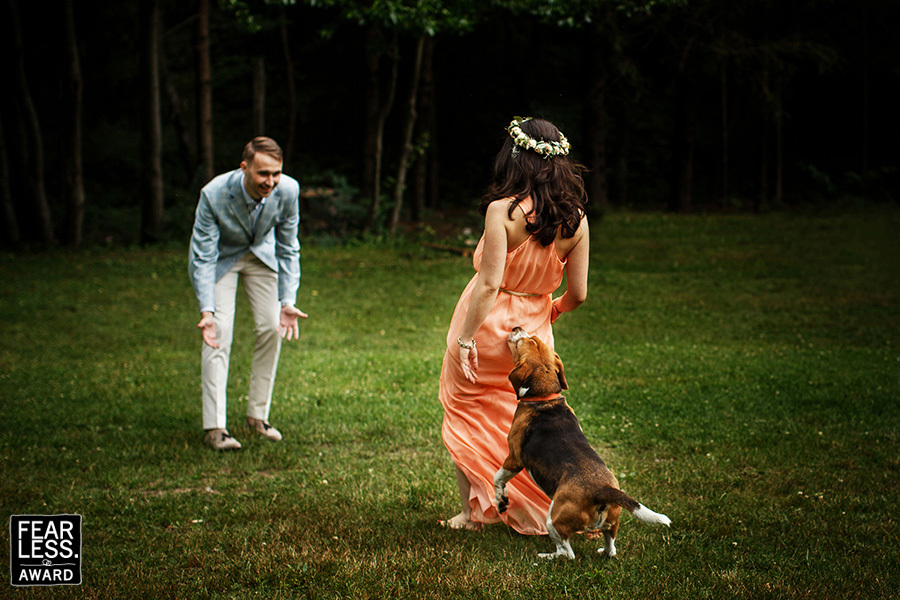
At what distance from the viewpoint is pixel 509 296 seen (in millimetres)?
4309

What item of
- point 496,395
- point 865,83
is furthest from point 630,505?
point 865,83

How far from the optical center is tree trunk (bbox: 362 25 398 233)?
19.6m

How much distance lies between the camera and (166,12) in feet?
89.9

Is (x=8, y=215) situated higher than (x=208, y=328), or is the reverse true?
(x=8, y=215)

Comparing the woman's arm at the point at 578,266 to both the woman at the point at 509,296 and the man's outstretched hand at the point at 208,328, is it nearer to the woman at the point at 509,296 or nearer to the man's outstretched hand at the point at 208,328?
the woman at the point at 509,296

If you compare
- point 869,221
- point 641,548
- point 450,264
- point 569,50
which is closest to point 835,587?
point 641,548

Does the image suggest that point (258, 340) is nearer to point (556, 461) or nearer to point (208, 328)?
point (208, 328)

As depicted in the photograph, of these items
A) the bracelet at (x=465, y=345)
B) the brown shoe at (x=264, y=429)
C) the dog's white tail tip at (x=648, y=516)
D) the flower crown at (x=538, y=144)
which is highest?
the flower crown at (x=538, y=144)

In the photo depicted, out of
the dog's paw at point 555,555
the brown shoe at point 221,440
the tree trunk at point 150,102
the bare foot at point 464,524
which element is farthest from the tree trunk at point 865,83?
the dog's paw at point 555,555

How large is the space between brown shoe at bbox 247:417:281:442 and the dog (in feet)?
9.26

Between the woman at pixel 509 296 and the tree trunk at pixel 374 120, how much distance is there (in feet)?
51.6

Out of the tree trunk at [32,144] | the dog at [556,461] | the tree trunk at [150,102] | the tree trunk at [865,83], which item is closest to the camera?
the dog at [556,461]

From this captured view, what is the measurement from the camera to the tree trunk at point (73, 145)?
1867 cm

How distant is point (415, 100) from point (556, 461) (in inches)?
728
